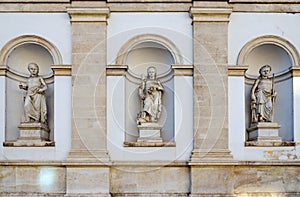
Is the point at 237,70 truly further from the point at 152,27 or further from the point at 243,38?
the point at 152,27

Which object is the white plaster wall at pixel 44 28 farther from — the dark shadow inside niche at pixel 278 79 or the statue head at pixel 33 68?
the dark shadow inside niche at pixel 278 79

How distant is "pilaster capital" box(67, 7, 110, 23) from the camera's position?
52.8 feet

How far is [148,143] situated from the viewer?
1598 cm

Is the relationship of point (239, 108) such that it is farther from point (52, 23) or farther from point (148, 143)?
point (52, 23)

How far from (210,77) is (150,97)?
1709 millimetres

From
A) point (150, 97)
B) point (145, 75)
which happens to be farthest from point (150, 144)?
point (145, 75)

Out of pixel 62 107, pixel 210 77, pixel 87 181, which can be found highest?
pixel 210 77

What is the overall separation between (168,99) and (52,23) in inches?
149

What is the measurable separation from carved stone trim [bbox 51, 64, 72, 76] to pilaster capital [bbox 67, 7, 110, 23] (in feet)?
4.07

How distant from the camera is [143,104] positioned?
1652cm

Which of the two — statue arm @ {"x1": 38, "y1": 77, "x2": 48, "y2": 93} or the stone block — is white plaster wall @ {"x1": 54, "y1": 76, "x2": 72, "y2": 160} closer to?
statue arm @ {"x1": 38, "y1": 77, "x2": 48, "y2": 93}

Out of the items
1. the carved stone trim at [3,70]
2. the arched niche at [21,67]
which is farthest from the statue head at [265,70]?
the carved stone trim at [3,70]

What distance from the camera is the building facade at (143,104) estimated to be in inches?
623

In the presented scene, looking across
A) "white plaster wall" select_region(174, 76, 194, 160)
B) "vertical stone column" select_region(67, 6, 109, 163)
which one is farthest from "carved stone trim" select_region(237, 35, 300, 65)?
"vertical stone column" select_region(67, 6, 109, 163)
